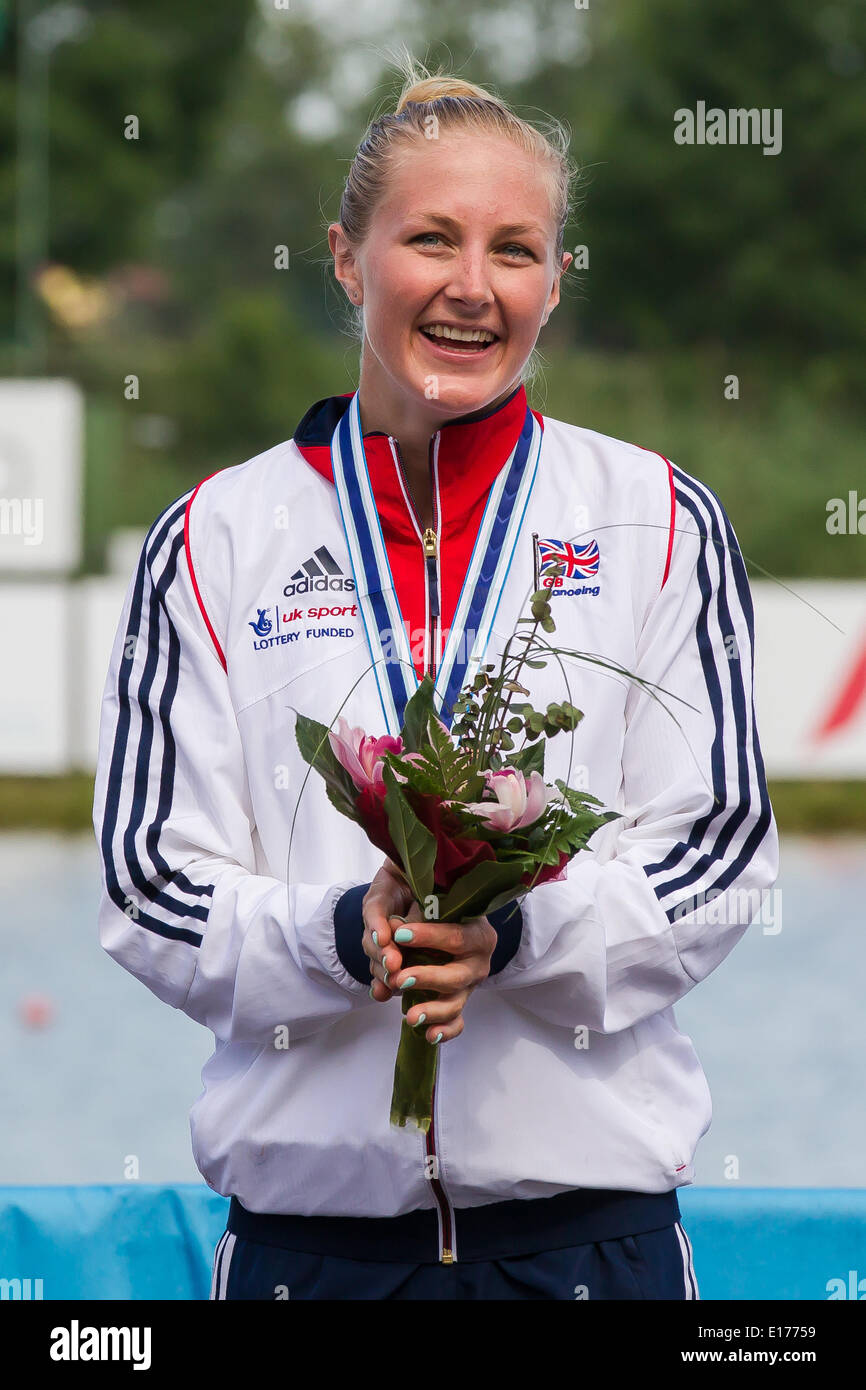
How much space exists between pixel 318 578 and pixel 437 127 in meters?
0.57

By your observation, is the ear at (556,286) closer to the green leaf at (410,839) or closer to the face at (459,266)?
the face at (459,266)

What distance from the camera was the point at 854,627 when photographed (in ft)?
33.9

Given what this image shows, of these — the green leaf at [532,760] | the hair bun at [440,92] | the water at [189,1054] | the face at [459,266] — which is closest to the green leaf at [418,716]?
the green leaf at [532,760]

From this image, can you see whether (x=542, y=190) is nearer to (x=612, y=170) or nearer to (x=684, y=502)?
(x=684, y=502)

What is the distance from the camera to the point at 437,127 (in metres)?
2.22

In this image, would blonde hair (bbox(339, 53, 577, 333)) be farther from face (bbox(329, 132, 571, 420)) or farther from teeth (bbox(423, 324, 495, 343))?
teeth (bbox(423, 324, 495, 343))

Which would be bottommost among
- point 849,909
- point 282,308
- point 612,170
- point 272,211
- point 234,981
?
point 849,909

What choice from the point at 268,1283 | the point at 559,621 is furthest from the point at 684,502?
the point at 268,1283

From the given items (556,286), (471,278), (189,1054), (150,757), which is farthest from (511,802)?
(189,1054)

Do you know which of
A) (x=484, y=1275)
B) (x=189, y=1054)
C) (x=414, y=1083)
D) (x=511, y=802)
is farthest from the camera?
(x=189, y=1054)

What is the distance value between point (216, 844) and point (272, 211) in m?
31.5

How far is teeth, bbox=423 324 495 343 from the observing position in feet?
7.17

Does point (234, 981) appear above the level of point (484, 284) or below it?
below

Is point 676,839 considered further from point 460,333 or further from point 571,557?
point 460,333
